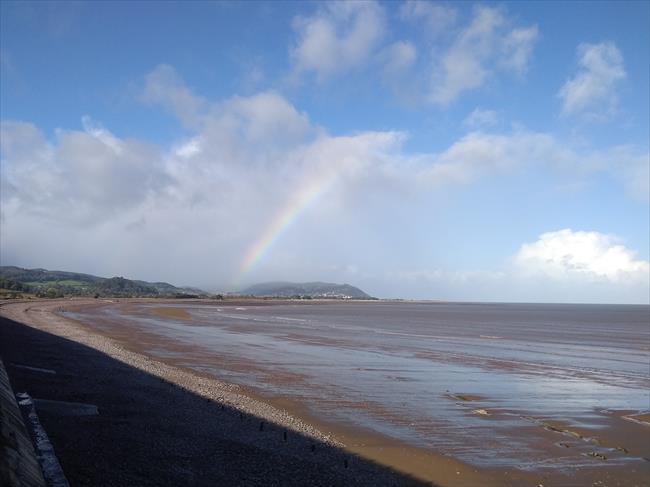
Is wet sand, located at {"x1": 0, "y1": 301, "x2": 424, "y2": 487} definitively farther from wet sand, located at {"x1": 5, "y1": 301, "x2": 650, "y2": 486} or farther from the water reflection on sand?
the water reflection on sand

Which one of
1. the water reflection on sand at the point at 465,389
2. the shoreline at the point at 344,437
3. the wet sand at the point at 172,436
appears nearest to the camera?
the wet sand at the point at 172,436

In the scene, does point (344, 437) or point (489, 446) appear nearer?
point (489, 446)

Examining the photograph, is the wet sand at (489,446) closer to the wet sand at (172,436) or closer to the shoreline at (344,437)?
the shoreline at (344,437)

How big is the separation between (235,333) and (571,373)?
2677cm

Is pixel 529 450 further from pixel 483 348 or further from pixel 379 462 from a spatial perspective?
pixel 483 348

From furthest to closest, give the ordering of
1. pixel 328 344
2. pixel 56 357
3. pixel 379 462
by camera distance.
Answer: pixel 328 344 → pixel 56 357 → pixel 379 462

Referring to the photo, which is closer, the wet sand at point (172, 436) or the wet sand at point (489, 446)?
the wet sand at point (172, 436)

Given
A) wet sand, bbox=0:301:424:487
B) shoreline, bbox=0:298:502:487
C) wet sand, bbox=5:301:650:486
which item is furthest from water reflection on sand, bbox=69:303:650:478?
wet sand, bbox=0:301:424:487

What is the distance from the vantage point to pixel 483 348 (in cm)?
3881

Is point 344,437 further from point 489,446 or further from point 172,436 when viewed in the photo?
point 172,436

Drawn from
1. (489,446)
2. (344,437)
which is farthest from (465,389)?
(344,437)

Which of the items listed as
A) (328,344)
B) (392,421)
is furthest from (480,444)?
(328,344)

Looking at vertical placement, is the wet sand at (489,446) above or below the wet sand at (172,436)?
below

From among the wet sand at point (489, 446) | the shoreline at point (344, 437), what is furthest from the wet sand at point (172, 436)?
the wet sand at point (489, 446)
